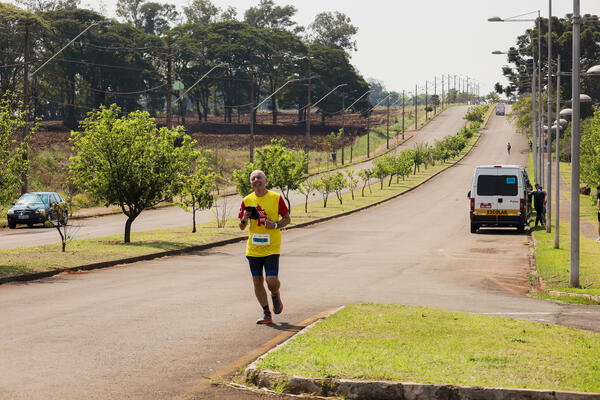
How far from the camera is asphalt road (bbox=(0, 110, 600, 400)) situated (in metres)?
7.55

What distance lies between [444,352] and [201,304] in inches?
204

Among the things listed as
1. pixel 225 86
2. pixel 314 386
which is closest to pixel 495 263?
pixel 314 386

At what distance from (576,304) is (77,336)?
8.76m

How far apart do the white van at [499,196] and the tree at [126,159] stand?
11722 millimetres

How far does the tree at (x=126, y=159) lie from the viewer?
23641 millimetres

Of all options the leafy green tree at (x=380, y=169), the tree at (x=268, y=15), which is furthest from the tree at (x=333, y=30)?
the leafy green tree at (x=380, y=169)

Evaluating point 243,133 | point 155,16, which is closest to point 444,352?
point 243,133

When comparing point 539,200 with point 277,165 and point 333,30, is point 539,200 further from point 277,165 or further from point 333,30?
point 333,30

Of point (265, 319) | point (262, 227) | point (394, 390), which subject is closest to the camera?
point (394, 390)

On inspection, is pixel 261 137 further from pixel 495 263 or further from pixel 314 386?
pixel 314 386

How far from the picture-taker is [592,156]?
137 ft

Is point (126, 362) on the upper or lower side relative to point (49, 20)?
lower

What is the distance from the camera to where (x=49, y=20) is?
8800 centimetres

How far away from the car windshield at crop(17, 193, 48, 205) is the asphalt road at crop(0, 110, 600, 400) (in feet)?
47.1
